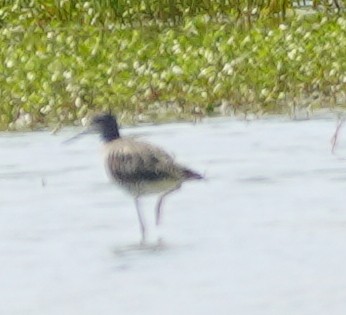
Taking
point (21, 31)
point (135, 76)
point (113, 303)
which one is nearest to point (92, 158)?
point (135, 76)

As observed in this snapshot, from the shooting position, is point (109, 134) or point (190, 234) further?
point (109, 134)

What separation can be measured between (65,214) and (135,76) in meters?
5.35

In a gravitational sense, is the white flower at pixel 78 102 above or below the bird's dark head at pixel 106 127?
below

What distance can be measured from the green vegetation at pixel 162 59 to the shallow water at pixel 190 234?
159 cm

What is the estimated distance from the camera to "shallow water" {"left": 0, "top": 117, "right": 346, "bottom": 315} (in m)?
7.43

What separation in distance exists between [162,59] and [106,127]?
564 cm

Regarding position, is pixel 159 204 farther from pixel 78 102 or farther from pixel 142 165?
pixel 78 102

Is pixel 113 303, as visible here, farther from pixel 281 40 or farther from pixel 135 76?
pixel 281 40

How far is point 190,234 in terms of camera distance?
8773 mm

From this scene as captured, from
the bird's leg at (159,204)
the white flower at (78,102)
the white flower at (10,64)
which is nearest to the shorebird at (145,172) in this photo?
the bird's leg at (159,204)

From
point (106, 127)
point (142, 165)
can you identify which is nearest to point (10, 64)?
point (106, 127)

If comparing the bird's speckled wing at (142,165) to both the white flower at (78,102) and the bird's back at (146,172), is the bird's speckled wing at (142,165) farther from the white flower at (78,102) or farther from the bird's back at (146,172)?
the white flower at (78,102)

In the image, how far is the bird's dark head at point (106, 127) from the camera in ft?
32.3

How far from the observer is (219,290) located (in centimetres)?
754
